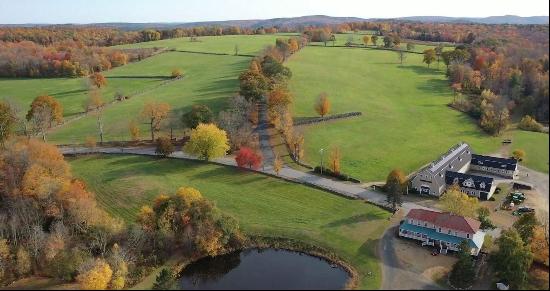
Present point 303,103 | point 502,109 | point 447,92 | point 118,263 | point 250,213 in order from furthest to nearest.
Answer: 1. point 447,92
2. point 303,103
3. point 502,109
4. point 250,213
5. point 118,263

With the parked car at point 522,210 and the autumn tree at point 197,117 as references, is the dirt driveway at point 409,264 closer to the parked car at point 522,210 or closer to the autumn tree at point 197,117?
the parked car at point 522,210

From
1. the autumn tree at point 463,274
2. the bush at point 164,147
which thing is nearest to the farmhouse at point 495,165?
the autumn tree at point 463,274

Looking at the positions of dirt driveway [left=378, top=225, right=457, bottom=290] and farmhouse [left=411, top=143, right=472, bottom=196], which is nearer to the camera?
dirt driveway [left=378, top=225, right=457, bottom=290]

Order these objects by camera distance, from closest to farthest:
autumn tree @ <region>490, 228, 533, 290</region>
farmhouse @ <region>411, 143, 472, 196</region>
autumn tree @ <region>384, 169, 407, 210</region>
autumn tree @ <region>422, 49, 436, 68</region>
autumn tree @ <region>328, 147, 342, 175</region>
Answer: autumn tree @ <region>490, 228, 533, 290</region> < autumn tree @ <region>384, 169, 407, 210</region> < farmhouse @ <region>411, 143, 472, 196</region> < autumn tree @ <region>328, 147, 342, 175</region> < autumn tree @ <region>422, 49, 436, 68</region>

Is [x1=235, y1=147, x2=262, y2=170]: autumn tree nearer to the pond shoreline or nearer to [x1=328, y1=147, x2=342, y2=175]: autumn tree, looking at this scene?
[x1=328, y1=147, x2=342, y2=175]: autumn tree

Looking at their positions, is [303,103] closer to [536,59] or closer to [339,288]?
[339,288]

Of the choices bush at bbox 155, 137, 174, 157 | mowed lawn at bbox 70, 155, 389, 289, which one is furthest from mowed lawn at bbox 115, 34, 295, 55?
mowed lawn at bbox 70, 155, 389, 289

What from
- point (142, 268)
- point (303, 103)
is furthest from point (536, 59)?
point (303, 103)
